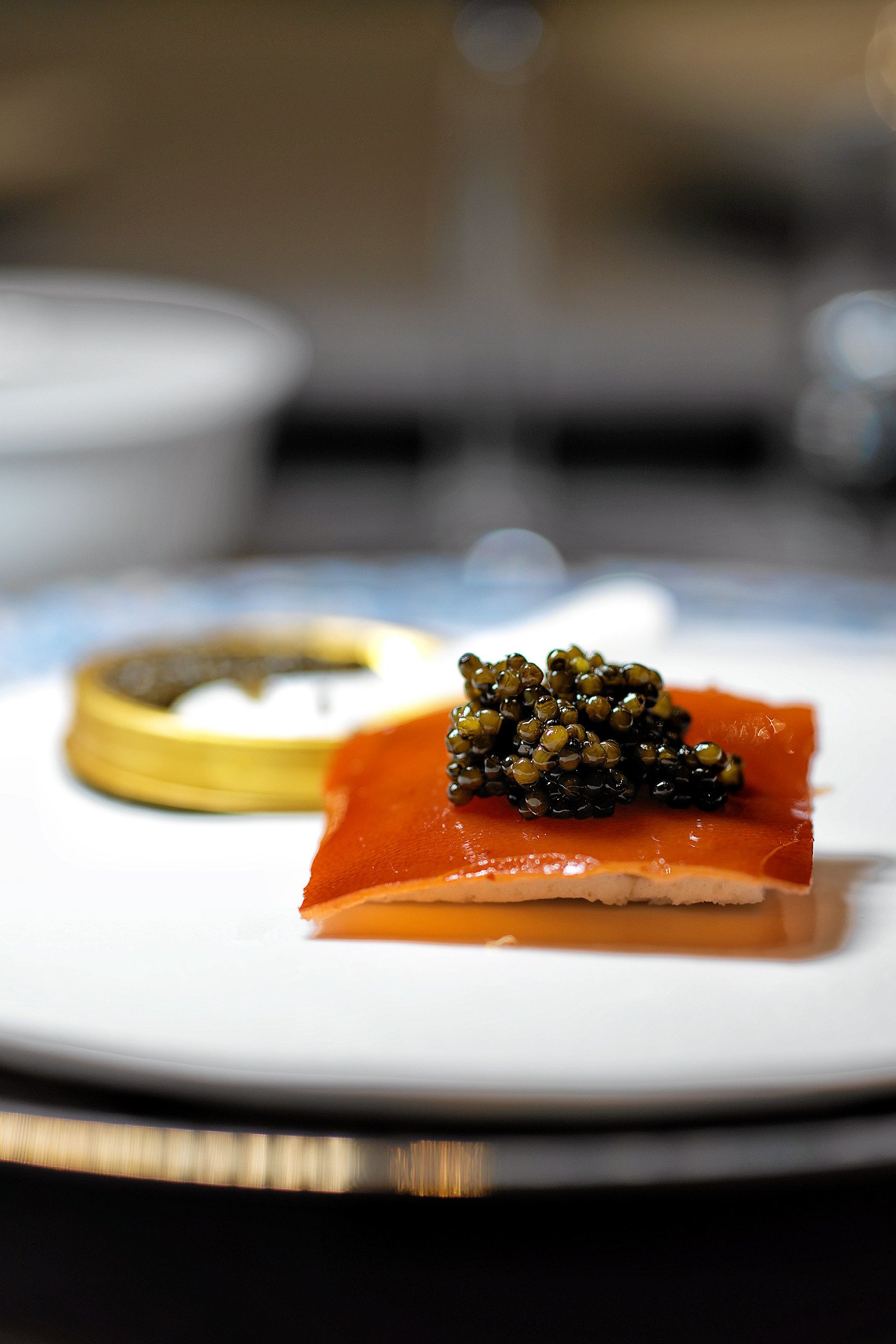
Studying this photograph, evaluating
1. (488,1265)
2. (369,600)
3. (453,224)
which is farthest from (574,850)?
(453,224)

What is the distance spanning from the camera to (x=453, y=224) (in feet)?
9.57

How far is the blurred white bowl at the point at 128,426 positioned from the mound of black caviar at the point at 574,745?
2.59 feet

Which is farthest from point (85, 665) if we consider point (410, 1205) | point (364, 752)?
point (410, 1205)

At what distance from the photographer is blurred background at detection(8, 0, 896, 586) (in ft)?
10.3

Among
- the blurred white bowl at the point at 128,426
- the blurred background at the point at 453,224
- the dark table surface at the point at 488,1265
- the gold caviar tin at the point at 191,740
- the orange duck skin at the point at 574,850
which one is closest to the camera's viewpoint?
the dark table surface at the point at 488,1265

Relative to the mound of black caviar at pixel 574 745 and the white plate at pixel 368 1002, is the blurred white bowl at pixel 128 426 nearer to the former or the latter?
the white plate at pixel 368 1002

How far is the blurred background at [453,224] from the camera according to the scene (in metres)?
3.14

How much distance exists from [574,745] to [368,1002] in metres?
0.14

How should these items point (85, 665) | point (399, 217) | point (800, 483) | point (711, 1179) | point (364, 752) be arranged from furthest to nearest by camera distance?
point (399, 217) → point (800, 483) → point (85, 665) → point (364, 752) → point (711, 1179)

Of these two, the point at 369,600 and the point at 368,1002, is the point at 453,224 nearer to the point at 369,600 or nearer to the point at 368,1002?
the point at 369,600

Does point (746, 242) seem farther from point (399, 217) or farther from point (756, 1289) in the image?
point (756, 1289)

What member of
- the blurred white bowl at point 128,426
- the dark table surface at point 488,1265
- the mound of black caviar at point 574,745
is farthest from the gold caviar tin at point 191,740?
the blurred white bowl at point 128,426

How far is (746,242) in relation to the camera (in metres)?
3.46

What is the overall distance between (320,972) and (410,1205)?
131 millimetres
